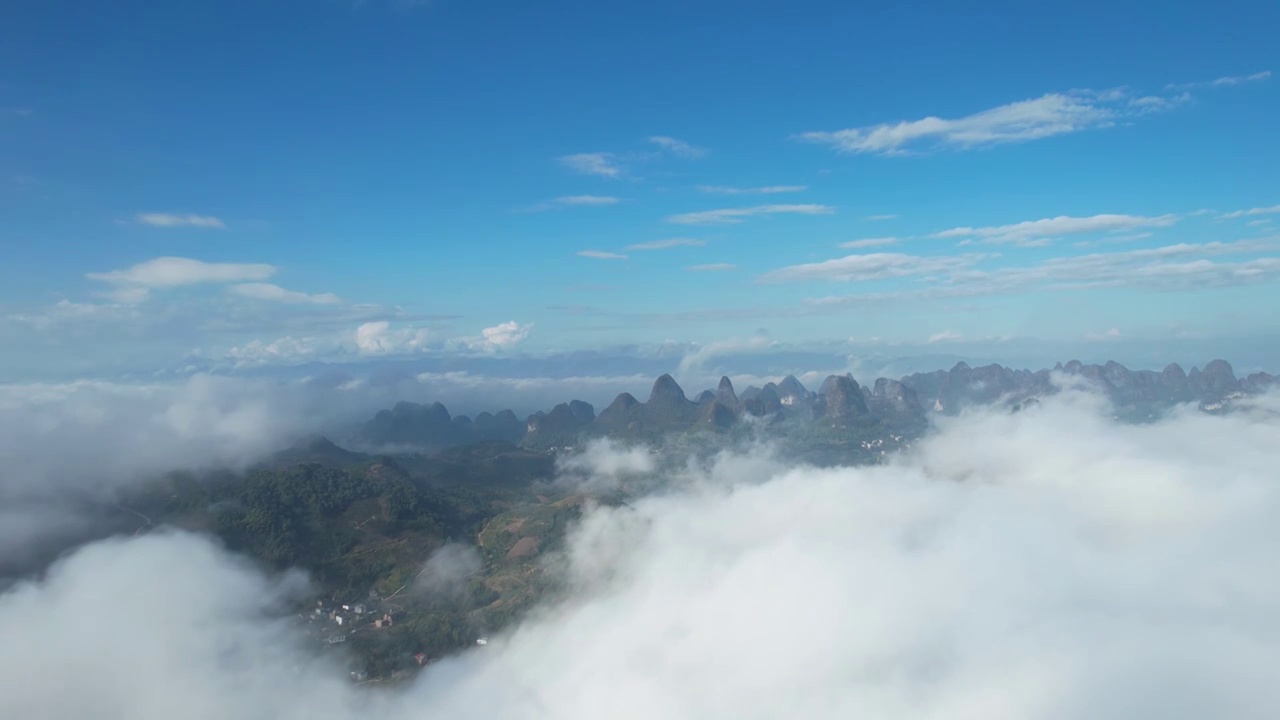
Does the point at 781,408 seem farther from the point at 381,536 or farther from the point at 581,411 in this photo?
the point at 381,536

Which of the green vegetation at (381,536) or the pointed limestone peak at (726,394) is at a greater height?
the pointed limestone peak at (726,394)

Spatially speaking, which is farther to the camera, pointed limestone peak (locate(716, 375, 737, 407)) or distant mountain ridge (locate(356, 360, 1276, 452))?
pointed limestone peak (locate(716, 375, 737, 407))

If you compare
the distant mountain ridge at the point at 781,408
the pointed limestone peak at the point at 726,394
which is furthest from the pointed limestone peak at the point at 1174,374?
the pointed limestone peak at the point at 726,394

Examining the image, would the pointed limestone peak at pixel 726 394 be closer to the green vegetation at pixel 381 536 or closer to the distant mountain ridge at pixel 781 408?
the distant mountain ridge at pixel 781 408

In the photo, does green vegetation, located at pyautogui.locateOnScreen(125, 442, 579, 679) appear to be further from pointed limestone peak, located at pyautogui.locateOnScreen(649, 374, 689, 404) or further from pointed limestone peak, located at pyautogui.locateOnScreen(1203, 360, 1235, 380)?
pointed limestone peak, located at pyautogui.locateOnScreen(1203, 360, 1235, 380)

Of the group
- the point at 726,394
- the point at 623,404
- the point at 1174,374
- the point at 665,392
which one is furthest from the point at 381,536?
the point at 1174,374

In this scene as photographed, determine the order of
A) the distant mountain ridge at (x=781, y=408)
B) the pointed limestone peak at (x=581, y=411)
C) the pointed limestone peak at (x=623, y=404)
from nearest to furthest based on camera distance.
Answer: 1. the distant mountain ridge at (x=781, y=408)
2. the pointed limestone peak at (x=623, y=404)
3. the pointed limestone peak at (x=581, y=411)

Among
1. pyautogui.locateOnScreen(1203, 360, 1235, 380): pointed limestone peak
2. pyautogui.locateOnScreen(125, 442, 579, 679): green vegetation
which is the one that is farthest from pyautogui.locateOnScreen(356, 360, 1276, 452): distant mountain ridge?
pyautogui.locateOnScreen(125, 442, 579, 679): green vegetation

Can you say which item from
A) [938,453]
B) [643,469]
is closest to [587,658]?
[643,469]

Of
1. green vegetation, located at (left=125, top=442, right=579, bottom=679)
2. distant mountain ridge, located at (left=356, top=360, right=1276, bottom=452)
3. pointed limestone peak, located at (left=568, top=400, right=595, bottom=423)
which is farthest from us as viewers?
pointed limestone peak, located at (left=568, top=400, right=595, bottom=423)
